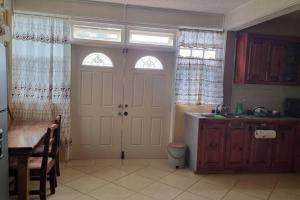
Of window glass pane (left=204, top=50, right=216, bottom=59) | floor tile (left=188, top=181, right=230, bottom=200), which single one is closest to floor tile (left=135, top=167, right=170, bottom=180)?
floor tile (left=188, top=181, right=230, bottom=200)

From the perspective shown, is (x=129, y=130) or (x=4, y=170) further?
(x=129, y=130)

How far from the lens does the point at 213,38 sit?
434 centimetres

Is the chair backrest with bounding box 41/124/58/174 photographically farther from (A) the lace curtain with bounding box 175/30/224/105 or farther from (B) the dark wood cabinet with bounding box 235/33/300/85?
(B) the dark wood cabinet with bounding box 235/33/300/85

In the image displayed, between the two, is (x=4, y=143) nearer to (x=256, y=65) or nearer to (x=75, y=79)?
(x=75, y=79)

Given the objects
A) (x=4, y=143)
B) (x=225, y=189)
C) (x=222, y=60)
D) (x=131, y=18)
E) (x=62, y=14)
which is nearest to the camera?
(x=4, y=143)

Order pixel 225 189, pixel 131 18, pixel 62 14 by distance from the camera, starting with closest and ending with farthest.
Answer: pixel 225 189 < pixel 62 14 < pixel 131 18

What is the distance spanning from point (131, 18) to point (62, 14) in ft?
3.58

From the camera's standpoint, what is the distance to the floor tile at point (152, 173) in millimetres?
3686

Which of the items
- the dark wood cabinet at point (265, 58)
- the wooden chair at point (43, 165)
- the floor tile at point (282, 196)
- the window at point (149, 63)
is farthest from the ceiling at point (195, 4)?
the floor tile at point (282, 196)

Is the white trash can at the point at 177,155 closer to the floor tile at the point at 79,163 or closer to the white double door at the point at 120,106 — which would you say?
the white double door at the point at 120,106

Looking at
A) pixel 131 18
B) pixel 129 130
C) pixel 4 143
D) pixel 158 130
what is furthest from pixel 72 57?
pixel 4 143

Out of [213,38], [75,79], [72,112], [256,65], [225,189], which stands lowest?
[225,189]

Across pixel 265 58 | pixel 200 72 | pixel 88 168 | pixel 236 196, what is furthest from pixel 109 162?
pixel 265 58

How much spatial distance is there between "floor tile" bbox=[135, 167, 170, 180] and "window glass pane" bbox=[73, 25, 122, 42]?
2.19 m
